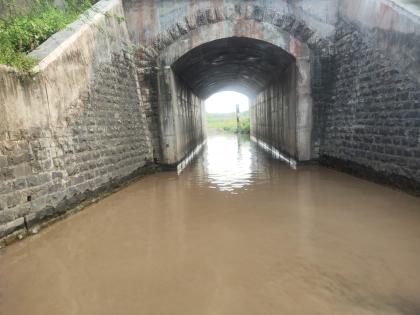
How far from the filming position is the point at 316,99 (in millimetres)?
10250

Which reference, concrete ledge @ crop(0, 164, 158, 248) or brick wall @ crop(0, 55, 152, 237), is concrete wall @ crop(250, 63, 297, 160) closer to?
brick wall @ crop(0, 55, 152, 237)

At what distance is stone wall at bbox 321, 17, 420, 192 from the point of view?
250 inches

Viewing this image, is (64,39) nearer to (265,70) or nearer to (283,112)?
(283,112)

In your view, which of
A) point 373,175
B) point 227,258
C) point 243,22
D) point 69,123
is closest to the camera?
point 227,258

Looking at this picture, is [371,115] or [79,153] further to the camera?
[371,115]

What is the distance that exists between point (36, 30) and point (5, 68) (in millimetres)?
2445

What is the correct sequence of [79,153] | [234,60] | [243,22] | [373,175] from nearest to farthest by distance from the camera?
[79,153] < [373,175] < [243,22] < [234,60]

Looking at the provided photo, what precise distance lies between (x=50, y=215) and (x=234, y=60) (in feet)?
33.1

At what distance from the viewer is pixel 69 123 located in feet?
20.2

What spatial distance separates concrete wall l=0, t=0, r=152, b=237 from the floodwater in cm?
58

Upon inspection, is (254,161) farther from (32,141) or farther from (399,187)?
(32,141)

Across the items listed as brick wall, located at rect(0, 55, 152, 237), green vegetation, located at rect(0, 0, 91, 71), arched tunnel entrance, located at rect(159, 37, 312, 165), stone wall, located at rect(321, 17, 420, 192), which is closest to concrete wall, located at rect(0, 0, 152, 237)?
brick wall, located at rect(0, 55, 152, 237)

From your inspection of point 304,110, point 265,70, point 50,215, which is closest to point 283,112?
point 265,70

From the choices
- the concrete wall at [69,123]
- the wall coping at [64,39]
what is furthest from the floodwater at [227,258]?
the wall coping at [64,39]
